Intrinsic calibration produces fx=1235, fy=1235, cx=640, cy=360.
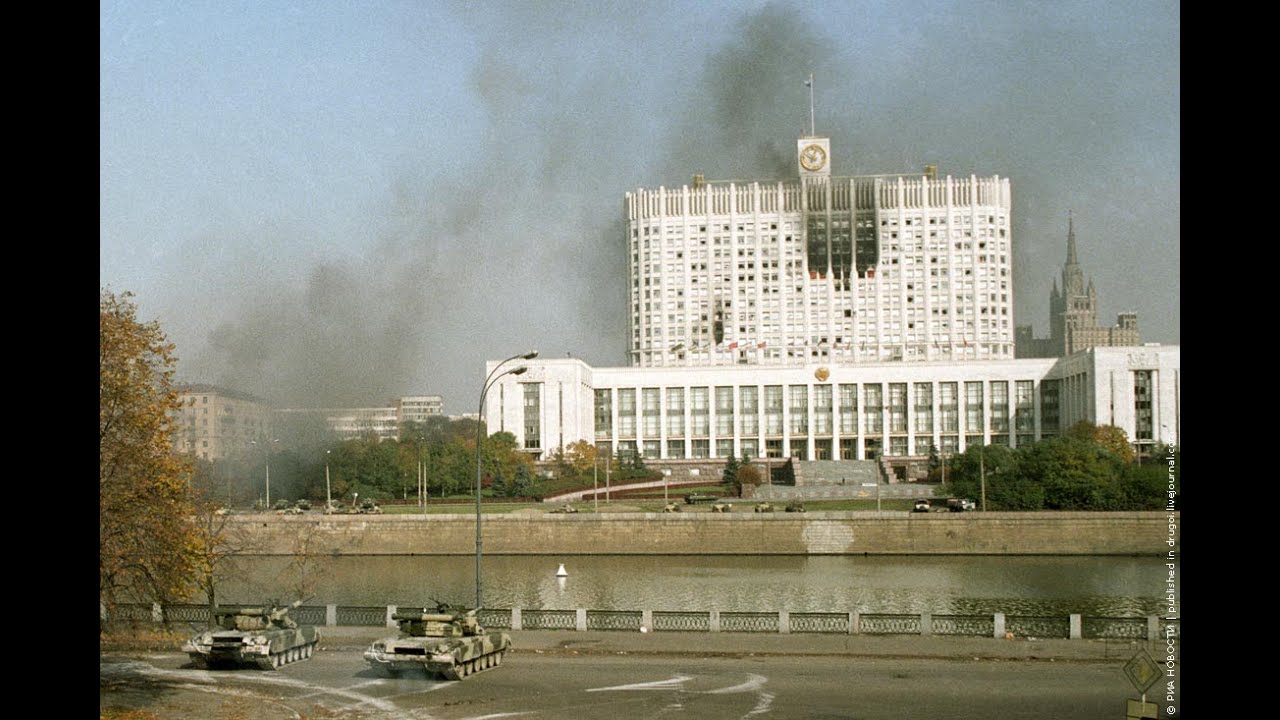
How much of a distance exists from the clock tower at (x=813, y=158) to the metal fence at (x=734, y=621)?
398 ft

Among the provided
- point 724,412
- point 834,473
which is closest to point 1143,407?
point 834,473

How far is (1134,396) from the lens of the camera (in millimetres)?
108688

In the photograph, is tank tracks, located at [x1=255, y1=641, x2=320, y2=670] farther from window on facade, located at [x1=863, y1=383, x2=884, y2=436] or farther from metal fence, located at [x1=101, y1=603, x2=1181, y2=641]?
window on facade, located at [x1=863, y1=383, x2=884, y2=436]

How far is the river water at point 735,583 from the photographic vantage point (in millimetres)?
42438

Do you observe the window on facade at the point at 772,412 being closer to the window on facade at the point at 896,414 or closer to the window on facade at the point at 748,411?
the window on facade at the point at 748,411

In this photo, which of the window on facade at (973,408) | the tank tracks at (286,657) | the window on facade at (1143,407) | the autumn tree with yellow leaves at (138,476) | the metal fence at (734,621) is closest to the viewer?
the autumn tree with yellow leaves at (138,476)

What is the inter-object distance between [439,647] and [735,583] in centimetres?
Answer: 2904

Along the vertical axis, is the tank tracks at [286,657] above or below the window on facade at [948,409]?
below

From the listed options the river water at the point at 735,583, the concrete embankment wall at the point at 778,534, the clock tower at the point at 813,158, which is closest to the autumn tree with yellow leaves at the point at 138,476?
the river water at the point at 735,583

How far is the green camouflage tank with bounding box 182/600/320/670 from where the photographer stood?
2450cm

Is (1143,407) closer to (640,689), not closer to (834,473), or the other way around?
(834,473)

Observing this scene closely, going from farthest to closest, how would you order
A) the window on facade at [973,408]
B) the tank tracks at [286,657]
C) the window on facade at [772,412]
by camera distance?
the window on facade at [772,412] → the window on facade at [973,408] → the tank tracks at [286,657]
